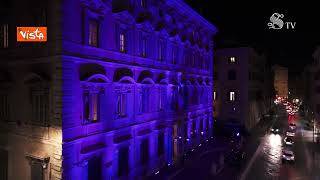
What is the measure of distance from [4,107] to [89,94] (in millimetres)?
6870

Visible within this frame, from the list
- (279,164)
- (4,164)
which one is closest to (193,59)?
(279,164)

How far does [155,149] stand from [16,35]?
16.5 meters

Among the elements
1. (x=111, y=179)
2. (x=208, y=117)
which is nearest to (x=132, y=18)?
(x=111, y=179)

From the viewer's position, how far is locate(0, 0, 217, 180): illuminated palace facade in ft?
61.6

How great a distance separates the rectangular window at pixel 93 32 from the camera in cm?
2122

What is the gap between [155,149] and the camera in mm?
30297

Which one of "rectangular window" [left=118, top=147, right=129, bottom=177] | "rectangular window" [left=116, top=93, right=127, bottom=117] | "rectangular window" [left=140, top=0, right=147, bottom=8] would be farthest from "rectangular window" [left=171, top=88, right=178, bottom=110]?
"rectangular window" [left=140, top=0, right=147, bottom=8]

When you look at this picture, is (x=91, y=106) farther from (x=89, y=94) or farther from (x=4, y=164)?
(x=4, y=164)

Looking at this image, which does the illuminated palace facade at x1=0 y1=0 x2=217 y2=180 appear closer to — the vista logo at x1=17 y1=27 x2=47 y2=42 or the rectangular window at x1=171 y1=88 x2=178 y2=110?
the vista logo at x1=17 y1=27 x2=47 y2=42

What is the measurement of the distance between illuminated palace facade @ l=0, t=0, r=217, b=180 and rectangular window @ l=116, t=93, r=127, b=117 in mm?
81

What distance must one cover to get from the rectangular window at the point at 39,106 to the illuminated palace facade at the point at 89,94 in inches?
2.6

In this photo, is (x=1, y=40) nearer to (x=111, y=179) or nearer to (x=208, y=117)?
(x=111, y=179)

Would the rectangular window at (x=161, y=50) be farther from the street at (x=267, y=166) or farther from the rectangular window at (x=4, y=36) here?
the rectangular window at (x=4, y=36)

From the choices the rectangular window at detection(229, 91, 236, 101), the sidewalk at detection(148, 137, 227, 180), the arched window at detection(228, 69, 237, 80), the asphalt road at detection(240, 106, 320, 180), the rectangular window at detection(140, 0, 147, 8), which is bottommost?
the asphalt road at detection(240, 106, 320, 180)
